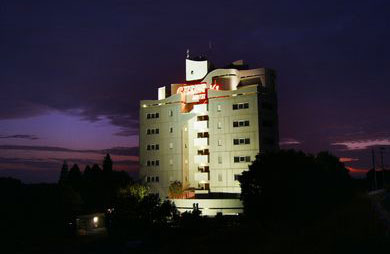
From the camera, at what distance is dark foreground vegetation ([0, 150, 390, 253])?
3416 centimetres

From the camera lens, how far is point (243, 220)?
62.8 meters

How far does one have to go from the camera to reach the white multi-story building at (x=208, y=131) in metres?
89.8

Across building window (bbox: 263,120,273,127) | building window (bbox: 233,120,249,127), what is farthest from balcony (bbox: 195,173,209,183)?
building window (bbox: 263,120,273,127)

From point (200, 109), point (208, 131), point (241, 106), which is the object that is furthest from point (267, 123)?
point (200, 109)

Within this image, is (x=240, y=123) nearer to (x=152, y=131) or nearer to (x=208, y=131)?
(x=208, y=131)

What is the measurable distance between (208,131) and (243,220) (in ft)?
122

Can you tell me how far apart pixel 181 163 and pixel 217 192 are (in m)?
12.7

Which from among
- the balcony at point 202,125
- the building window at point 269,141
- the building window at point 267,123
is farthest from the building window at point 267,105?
the balcony at point 202,125

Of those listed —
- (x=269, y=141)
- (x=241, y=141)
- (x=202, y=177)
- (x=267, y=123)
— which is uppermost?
(x=267, y=123)

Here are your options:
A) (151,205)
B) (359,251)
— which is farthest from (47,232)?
(359,251)

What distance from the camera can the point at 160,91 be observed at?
10675 cm

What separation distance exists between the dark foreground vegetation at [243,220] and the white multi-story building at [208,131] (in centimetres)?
1661

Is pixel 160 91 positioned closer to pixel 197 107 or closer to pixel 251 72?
pixel 197 107

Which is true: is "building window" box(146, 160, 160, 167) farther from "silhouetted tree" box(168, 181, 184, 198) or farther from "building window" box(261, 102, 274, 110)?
"building window" box(261, 102, 274, 110)
